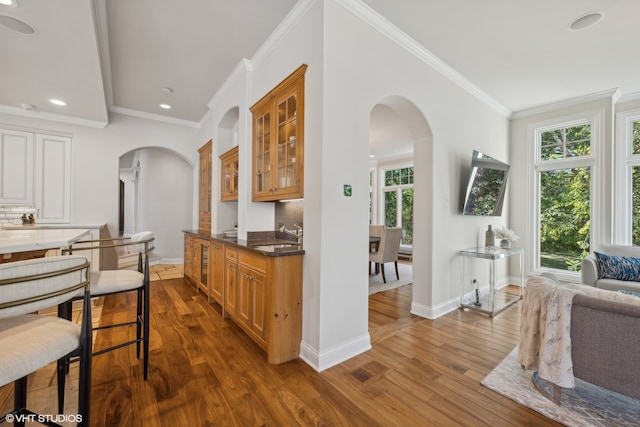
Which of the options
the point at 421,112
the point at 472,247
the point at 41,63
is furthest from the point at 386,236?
the point at 41,63

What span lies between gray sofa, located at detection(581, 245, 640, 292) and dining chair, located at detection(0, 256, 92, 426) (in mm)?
4680

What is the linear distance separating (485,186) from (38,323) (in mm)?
4262

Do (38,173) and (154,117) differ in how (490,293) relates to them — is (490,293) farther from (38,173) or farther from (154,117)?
(38,173)

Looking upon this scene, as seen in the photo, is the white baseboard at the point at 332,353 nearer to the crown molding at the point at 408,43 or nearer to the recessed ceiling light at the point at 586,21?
the crown molding at the point at 408,43

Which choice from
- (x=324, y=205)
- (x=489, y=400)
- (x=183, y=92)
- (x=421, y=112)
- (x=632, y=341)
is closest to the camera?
(x=632, y=341)

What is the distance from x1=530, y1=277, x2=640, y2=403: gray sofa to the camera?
146cm

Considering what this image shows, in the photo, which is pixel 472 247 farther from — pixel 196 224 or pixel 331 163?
pixel 196 224

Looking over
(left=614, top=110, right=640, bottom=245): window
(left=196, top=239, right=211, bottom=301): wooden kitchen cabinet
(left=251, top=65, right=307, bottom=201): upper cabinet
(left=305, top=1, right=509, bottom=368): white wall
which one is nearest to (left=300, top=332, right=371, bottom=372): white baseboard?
(left=305, top=1, right=509, bottom=368): white wall

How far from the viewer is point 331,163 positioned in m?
2.20

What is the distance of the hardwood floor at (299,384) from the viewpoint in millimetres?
1609

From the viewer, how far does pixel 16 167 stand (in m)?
4.00

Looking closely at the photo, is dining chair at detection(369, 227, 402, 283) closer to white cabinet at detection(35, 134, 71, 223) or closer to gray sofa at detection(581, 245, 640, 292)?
gray sofa at detection(581, 245, 640, 292)

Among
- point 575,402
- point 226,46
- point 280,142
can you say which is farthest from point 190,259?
point 575,402

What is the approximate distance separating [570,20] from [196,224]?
6.19 m
